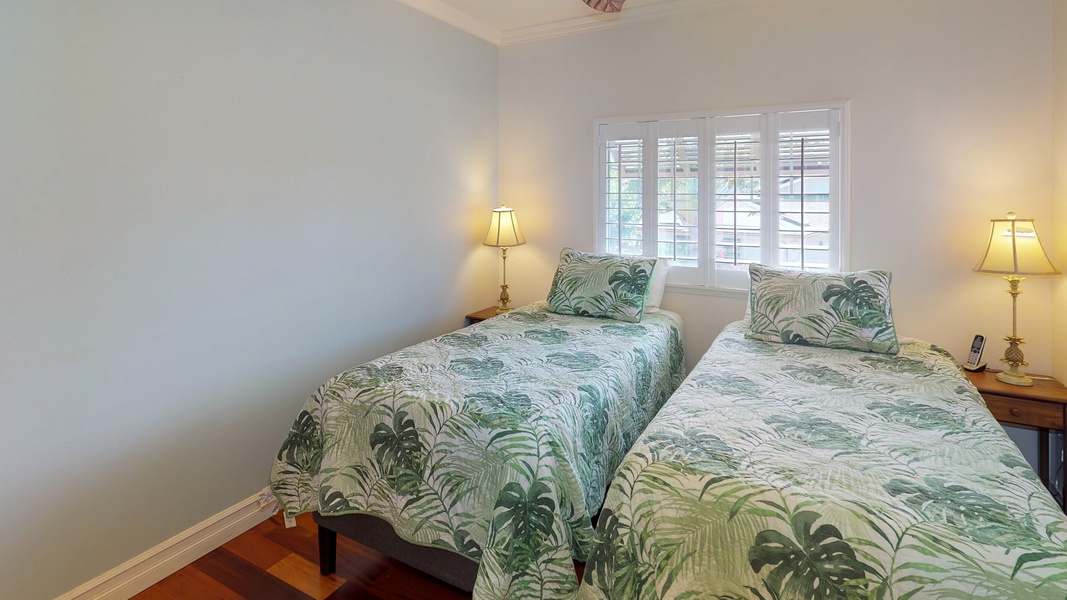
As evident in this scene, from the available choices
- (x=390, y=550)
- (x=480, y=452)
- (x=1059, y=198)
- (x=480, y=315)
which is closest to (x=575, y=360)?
(x=480, y=452)

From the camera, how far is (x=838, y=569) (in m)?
1.10

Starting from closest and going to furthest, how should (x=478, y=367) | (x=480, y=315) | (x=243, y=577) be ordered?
1. (x=243, y=577)
2. (x=478, y=367)
3. (x=480, y=315)

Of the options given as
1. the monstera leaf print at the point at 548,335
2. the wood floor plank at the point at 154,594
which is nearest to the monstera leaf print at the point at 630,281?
the monstera leaf print at the point at 548,335

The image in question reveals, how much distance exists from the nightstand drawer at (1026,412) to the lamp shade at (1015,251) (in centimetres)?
54

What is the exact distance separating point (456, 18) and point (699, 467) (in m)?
3.13

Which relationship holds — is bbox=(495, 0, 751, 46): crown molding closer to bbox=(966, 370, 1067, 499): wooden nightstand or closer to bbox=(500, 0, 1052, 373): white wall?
bbox=(500, 0, 1052, 373): white wall

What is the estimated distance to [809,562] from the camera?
1.13 m

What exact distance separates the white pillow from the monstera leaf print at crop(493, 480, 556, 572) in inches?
74.7

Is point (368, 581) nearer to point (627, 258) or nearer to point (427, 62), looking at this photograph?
point (627, 258)

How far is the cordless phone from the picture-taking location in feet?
8.29

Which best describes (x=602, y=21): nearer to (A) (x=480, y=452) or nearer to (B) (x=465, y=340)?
(B) (x=465, y=340)

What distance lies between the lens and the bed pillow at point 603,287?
3059 millimetres

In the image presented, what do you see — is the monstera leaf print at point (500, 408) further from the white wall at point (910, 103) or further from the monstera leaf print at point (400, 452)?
the white wall at point (910, 103)

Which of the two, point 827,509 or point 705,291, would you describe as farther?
point 705,291
